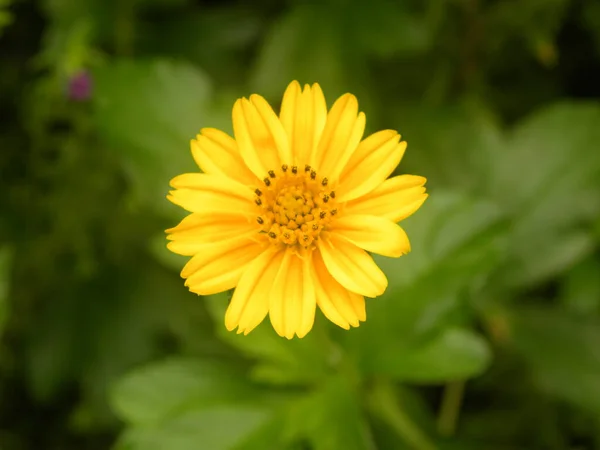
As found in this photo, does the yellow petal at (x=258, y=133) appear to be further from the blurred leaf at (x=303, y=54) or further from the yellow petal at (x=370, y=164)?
the blurred leaf at (x=303, y=54)

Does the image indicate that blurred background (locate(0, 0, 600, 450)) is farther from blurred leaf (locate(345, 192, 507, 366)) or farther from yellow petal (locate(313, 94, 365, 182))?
yellow petal (locate(313, 94, 365, 182))

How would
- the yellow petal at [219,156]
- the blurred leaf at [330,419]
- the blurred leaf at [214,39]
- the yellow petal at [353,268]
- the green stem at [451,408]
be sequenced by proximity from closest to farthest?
the yellow petal at [353,268]
the yellow petal at [219,156]
the blurred leaf at [330,419]
the green stem at [451,408]
the blurred leaf at [214,39]

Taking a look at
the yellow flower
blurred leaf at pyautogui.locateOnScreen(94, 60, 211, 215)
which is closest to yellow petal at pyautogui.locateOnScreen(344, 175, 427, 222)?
the yellow flower

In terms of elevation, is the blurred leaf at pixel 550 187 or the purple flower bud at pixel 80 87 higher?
the purple flower bud at pixel 80 87

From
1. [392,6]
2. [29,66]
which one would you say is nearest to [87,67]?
[29,66]

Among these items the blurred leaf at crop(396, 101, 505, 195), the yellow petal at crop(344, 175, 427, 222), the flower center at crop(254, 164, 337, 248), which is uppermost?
the blurred leaf at crop(396, 101, 505, 195)

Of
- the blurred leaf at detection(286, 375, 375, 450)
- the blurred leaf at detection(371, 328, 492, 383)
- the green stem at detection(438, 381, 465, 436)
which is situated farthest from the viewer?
the green stem at detection(438, 381, 465, 436)

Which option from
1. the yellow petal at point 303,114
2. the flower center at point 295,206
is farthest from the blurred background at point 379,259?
the yellow petal at point 303,114
